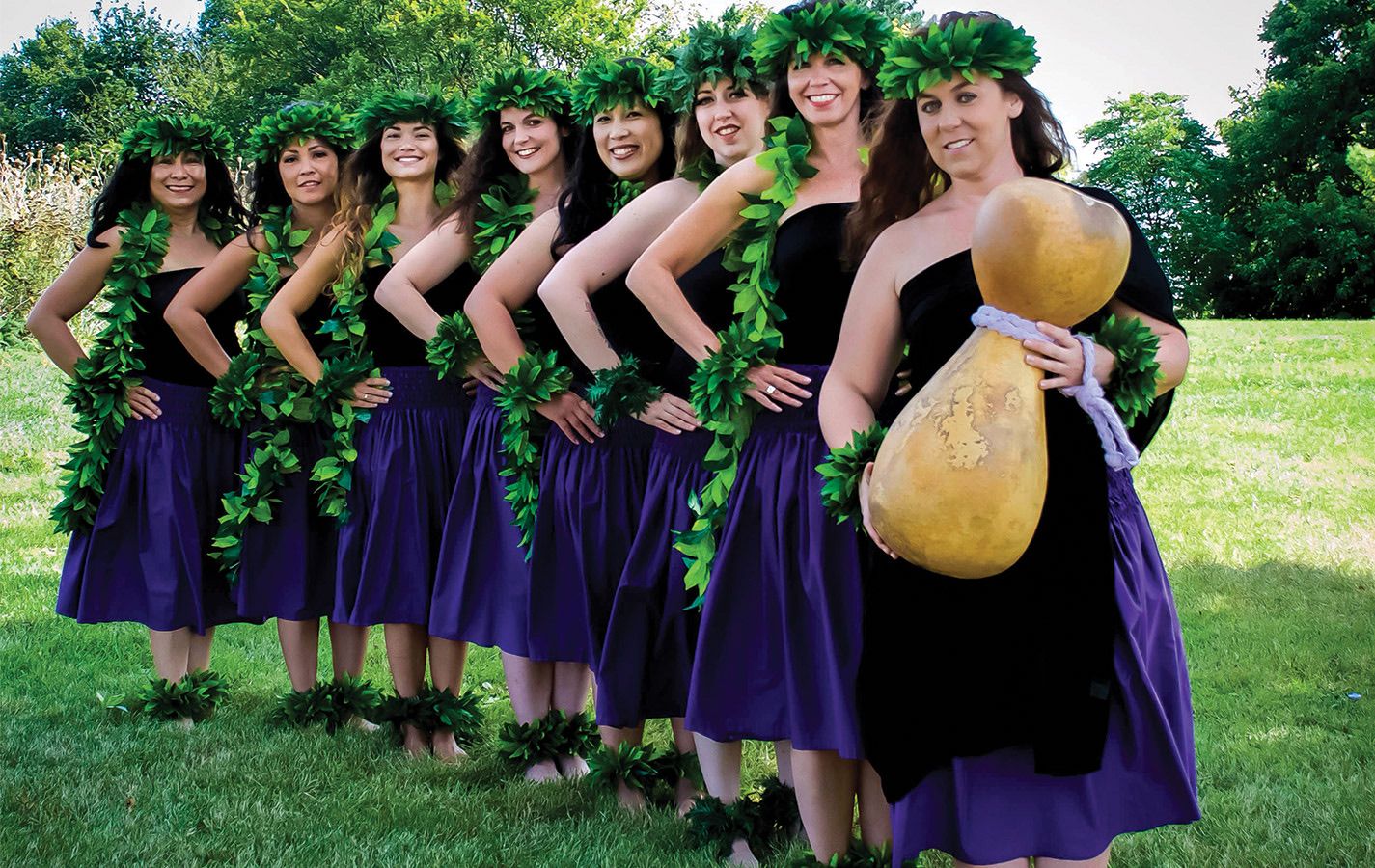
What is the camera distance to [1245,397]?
13.4 meters

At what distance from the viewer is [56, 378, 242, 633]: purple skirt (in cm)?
540

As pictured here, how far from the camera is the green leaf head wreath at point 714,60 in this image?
12.7ft

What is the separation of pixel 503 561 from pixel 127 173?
2.47m

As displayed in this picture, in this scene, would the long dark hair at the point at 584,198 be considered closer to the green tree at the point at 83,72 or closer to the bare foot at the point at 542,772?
the bare foot at the point at 542,772

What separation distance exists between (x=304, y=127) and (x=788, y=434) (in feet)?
9.21

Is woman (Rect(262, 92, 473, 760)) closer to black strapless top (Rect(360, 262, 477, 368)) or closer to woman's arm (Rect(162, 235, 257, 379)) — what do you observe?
black strapless top (Rect(360, 262, 477, 368))

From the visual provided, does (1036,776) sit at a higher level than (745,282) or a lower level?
lower

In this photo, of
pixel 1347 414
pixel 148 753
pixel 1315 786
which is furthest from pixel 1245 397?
pixel 148 753

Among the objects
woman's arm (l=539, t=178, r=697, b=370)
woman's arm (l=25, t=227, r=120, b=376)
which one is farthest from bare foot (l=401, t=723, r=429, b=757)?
woman's arm (l=25, t=227, r=120, b=376)

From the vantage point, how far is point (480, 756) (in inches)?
197

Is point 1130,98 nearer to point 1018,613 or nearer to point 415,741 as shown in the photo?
point 415,741

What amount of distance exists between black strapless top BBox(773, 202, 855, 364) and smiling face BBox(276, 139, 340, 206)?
257 cm

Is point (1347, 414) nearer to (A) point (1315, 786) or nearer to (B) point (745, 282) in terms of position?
(A) point (1315, 786)

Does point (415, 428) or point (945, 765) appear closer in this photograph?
point (945, 765)
